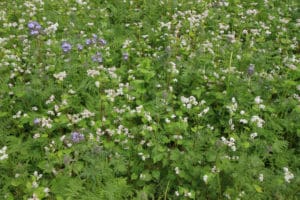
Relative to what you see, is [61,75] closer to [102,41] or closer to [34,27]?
[102,41]

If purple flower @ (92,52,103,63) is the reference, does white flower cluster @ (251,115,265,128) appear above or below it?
below

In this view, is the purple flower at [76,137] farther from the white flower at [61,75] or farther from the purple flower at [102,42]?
the purple flower at [102,42]

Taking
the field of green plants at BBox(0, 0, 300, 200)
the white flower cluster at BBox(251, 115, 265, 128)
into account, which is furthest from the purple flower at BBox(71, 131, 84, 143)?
the white flower cluster at BBox(251, 115, 265, 128)

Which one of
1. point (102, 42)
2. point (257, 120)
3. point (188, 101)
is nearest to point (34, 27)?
point (102, 42)

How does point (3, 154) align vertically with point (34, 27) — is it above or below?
below

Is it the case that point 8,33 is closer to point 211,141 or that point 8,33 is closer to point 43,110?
point 43,110

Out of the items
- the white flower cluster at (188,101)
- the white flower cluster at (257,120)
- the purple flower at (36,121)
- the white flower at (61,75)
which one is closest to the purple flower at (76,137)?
the purple flower at (36,121)

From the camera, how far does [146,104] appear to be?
14.1 feet

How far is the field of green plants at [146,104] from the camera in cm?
347

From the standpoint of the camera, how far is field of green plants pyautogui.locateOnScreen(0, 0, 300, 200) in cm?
347

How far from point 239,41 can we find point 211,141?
8.09 feet

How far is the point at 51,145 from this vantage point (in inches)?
142

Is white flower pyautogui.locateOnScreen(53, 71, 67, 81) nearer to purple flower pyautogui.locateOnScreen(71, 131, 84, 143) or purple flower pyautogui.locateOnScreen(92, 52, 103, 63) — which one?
purple flower pyautogui.locateOnScreen(92, 52, 103, 63)

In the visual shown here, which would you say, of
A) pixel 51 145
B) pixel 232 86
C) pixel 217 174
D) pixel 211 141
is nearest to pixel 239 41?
pixel 232 86
